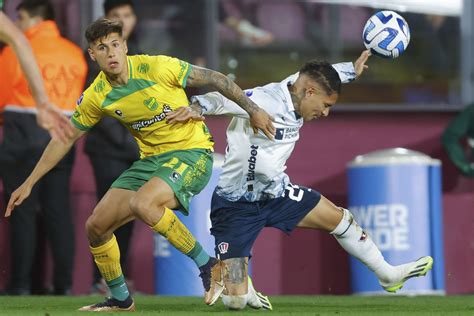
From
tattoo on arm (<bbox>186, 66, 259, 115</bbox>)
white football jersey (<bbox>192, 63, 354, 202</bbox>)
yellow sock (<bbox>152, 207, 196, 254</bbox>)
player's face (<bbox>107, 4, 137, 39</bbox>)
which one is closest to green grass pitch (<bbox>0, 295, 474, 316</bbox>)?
yellow sock (<bbox>152, 207, 196, 254</bbox>)

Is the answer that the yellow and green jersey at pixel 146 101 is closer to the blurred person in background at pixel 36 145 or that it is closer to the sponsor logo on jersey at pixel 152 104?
the sponsor logo on jersey at pixel 152 104

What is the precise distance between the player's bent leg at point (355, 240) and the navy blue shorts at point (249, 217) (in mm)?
75

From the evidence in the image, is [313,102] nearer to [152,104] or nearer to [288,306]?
[152,104]

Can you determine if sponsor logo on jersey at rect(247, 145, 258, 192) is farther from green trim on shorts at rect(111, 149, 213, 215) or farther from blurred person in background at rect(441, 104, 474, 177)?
blurred person in background at rect(441, 104, 474, 177)

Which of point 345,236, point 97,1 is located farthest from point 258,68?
point 345,236

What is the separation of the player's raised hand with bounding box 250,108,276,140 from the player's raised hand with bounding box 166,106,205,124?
336mm

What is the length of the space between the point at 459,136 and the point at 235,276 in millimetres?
3993

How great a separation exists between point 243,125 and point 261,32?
3447 millimetres

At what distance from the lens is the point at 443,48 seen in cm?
1323

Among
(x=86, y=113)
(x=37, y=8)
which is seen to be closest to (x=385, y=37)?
(x=86, y=113)

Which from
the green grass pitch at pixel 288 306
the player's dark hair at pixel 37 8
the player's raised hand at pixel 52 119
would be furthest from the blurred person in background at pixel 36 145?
the player's raised hand at pixel 52 119

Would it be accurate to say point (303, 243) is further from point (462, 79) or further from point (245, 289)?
point (245, 289)

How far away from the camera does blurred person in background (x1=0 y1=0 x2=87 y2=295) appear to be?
11.8 meters

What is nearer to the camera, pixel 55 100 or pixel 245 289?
pixel 245 289
